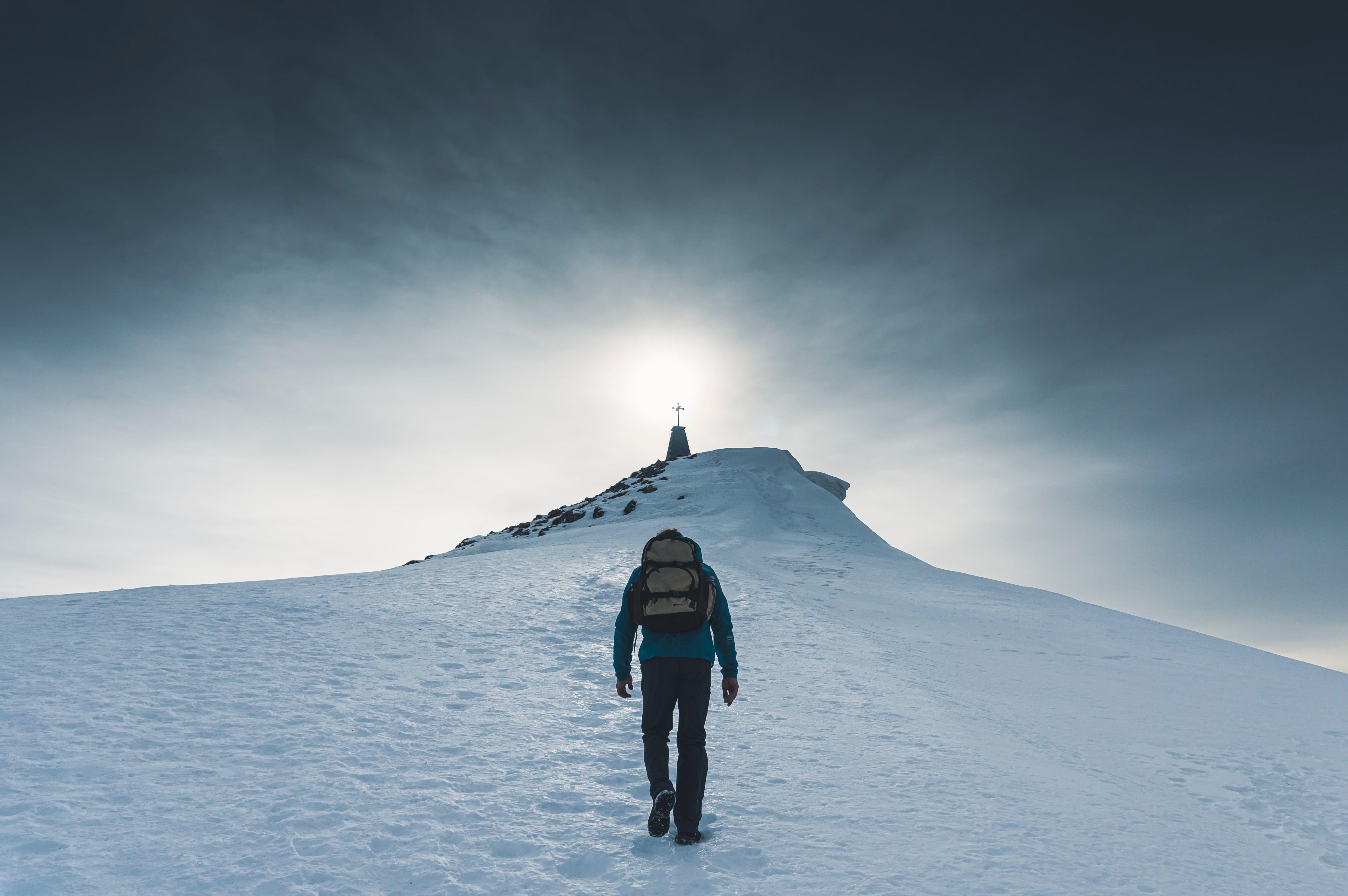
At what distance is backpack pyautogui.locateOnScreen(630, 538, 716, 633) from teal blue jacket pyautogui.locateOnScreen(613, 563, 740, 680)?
2.0 inches

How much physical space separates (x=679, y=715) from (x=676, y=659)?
1.17 feet

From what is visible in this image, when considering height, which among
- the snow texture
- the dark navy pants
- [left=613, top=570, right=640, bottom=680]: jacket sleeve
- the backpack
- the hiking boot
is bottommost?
the hiking boot

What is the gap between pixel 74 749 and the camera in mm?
4934

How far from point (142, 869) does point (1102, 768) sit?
7003 mm

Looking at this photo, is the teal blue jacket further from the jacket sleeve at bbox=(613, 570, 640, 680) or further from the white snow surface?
the white snow surface

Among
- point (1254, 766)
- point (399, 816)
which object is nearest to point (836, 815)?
point (399, 816)

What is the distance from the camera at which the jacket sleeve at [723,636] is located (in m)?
4.71

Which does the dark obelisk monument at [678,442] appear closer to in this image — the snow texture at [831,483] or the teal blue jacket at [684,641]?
the snow texture at [831,483]

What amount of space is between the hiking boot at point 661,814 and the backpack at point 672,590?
0.99 metres

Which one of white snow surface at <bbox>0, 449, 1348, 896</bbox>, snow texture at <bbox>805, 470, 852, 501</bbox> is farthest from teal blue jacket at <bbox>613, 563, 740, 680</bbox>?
snow texture at <bbox>805, 470, 852, 501</bbox>

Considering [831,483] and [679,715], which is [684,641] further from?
[831,483]

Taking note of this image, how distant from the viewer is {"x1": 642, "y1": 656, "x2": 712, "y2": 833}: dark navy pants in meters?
4.31

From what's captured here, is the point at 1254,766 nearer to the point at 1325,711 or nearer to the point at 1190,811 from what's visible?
the point at 1190,811

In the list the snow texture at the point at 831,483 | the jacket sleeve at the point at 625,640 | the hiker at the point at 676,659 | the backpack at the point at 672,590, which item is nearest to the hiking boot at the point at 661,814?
the hiker at the point at 676,659
